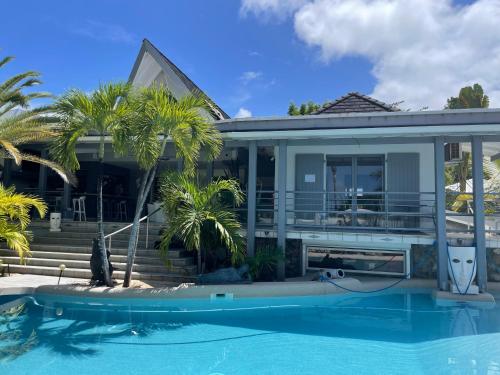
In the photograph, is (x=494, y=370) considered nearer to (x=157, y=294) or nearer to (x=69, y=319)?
(x=157, y=294)

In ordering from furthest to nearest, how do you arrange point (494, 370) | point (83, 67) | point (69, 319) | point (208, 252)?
point (83, 67)
point (208, 252)
point (69, 319)
point (494, 370)

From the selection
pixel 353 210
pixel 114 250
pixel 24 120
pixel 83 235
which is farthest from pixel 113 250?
pixel 353 210

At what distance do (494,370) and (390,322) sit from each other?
2.39m

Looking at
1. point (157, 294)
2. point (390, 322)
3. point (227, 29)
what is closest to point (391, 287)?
point (390, 322)

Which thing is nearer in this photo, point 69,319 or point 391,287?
point 69,319

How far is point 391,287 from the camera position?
9.98m

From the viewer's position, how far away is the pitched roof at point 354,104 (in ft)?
52.0

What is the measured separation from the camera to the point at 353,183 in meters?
12.7

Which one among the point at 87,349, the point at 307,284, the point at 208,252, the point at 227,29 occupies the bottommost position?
the point at 87,349

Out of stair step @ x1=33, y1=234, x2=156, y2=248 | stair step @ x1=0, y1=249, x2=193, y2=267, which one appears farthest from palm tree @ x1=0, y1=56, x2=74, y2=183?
stair step @ x1=0, y1=249, x2=193, y2=267

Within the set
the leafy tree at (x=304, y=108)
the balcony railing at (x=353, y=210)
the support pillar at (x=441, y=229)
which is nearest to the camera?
the support pillar at (x=441, y=229)

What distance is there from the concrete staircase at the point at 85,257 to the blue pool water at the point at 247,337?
146 centimetres

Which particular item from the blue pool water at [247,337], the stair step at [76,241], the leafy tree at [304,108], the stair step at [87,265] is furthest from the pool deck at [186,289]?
the leafy tree at [304,108]

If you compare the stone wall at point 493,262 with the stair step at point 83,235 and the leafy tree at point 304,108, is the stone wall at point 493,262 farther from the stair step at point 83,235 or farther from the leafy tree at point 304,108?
the leafy tree at point 304,108
